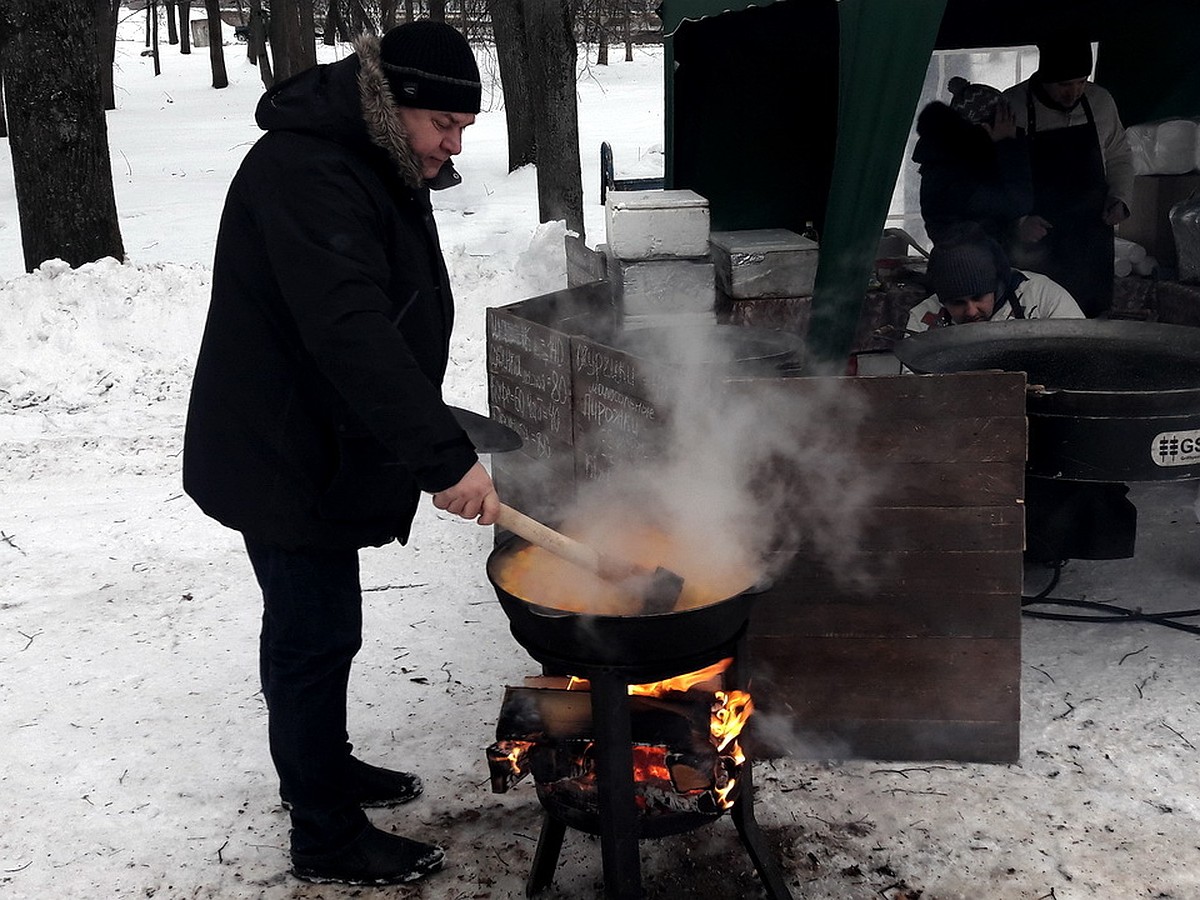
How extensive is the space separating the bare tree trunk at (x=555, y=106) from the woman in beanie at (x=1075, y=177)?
5.33 metres

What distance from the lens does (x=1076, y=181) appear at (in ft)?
20.5

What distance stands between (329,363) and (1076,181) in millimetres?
5031

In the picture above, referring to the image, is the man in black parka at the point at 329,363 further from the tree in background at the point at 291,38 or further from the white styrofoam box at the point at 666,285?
the tree in background at the point at 291,38

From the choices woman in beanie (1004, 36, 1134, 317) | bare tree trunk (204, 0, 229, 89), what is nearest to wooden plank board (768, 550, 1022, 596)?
woman in beanie (1004, 36, 1134, 317)

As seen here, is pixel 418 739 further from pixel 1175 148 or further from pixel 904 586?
pixel 1175 148

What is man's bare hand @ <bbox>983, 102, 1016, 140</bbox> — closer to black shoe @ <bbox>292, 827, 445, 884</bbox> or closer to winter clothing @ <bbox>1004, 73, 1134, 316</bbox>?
winter clothing @ <bbox>1004, 73, 1134, 316</bbox>

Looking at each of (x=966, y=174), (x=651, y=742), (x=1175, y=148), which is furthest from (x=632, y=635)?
(x=1175, y=148)

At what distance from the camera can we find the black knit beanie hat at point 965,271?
→ 193 inches

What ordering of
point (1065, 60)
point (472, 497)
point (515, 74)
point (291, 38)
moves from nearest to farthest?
point (472, 497) → point (1065, 60) → point (515, 74) → point (291, 38)

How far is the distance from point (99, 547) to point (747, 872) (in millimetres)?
3877

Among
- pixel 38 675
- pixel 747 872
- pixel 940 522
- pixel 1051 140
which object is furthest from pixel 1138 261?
pixel 38 675

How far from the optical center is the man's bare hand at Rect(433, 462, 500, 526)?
8.70 ft

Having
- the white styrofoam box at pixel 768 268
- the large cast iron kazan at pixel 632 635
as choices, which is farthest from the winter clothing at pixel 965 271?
the large cast iron kazan at pixel 632 635

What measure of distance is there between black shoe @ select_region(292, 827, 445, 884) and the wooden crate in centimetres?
106
